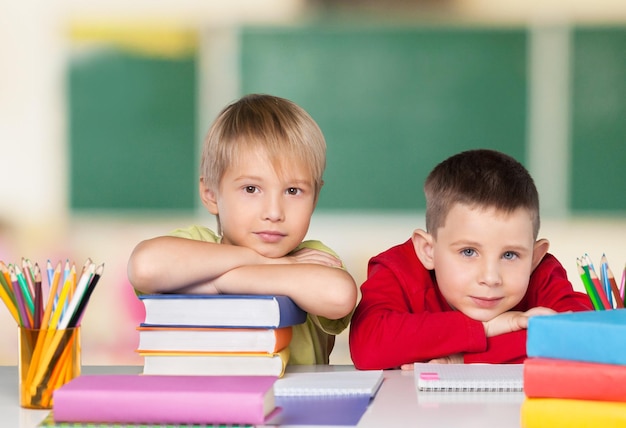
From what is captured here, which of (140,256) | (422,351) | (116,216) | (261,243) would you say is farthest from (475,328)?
(116,216)

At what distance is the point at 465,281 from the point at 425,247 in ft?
0.40

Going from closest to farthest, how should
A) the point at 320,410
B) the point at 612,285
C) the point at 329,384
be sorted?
the point at 320,410, the point at 329,384, the point at 612,285

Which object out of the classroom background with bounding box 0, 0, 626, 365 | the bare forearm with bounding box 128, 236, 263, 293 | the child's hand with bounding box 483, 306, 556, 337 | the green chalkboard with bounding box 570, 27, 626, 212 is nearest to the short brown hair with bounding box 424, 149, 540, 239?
the child's hand with bounding box 483, 306, 556, 337

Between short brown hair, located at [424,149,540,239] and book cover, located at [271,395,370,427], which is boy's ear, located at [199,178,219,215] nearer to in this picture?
short brown hair, located at [424,149,540,239]

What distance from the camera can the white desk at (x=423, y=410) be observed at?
101cm

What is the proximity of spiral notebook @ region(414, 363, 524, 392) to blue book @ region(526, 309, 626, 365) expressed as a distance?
0.25 meters

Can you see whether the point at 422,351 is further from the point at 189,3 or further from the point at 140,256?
the point at 189,3

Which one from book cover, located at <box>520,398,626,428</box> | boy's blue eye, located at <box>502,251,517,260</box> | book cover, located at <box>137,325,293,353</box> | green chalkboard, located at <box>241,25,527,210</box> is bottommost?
book cover, located at <box>520,398,626,428</box>

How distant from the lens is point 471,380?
3.88 ft

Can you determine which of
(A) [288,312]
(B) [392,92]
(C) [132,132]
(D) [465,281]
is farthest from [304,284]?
(C) [132,132]

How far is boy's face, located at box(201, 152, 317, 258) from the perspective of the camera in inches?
58.0

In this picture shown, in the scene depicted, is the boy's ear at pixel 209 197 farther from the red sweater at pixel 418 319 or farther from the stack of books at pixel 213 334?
the stack of books at pixel 213 334

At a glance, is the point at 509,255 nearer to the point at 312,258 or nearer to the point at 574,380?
the point at 312,258

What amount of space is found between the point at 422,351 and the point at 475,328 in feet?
0.29
